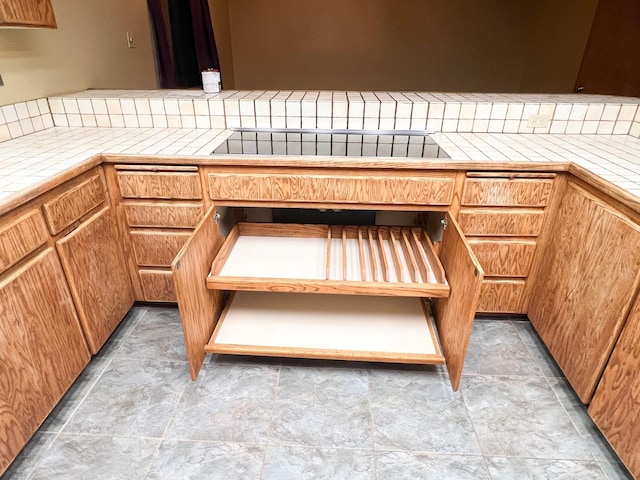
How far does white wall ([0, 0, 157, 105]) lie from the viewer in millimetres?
1638

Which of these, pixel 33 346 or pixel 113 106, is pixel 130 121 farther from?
pixel 33 346

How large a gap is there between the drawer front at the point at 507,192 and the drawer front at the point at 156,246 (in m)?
1.12

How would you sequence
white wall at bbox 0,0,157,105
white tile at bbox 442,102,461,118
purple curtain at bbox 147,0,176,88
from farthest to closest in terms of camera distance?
purple curtain at bbox 147,0,176,88
white tile at bbox 442,102,461,118
white wall at bbox 0,0,157,105

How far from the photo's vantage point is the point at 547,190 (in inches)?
55.8

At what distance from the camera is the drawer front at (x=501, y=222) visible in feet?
4.80

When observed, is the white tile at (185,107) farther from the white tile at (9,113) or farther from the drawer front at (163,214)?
the white tile at (9,113)

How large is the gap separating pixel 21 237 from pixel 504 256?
1.64 m

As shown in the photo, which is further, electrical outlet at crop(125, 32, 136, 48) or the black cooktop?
electrical outlet at crop(125, 32, 136, 48)

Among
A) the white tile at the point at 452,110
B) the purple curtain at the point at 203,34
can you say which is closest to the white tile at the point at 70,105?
the purple curtain at the point at 203,34

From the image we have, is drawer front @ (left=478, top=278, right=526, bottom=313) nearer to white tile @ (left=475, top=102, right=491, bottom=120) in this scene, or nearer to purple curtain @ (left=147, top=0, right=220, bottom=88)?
white tile @ (left=475, top=102, right=491, bottom=120)

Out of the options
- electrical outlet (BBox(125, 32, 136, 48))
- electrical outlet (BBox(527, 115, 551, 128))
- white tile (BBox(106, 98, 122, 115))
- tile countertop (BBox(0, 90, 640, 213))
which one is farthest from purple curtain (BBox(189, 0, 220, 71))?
electrical outlet (BBox(527, 115, 551, 128))

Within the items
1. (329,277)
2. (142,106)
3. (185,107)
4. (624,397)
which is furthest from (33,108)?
(624,397)

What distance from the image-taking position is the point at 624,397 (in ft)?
3.46

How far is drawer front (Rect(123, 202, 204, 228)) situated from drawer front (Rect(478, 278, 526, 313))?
122cm
